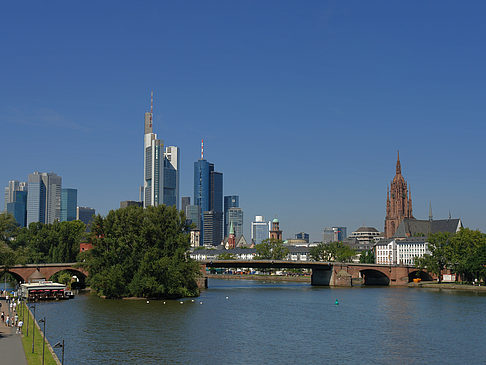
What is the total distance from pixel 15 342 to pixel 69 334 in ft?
45.4

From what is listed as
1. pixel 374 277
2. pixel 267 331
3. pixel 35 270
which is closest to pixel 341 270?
pixel 374 277

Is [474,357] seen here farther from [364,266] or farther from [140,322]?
[364,266]

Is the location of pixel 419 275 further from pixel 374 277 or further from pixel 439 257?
pixel 374 277

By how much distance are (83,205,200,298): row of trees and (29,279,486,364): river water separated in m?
3.92

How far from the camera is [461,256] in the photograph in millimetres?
164000

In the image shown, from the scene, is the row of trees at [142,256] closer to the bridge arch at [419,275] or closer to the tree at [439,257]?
the tree at [439,257]

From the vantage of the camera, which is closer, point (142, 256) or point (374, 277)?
point (142, 256)

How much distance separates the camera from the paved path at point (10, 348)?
158 feet

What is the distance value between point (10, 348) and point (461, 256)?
443ft

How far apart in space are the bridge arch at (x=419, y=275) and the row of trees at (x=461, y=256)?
306 cm

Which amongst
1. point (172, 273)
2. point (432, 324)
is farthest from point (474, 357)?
point (172, 273)

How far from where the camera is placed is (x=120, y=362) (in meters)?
55.2

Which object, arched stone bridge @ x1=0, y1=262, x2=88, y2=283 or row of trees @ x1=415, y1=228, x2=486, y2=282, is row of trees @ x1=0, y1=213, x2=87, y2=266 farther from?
row of trees @ x1=415, y1=228, x2=486, y2=282

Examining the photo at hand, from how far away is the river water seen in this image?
59.6 meters
